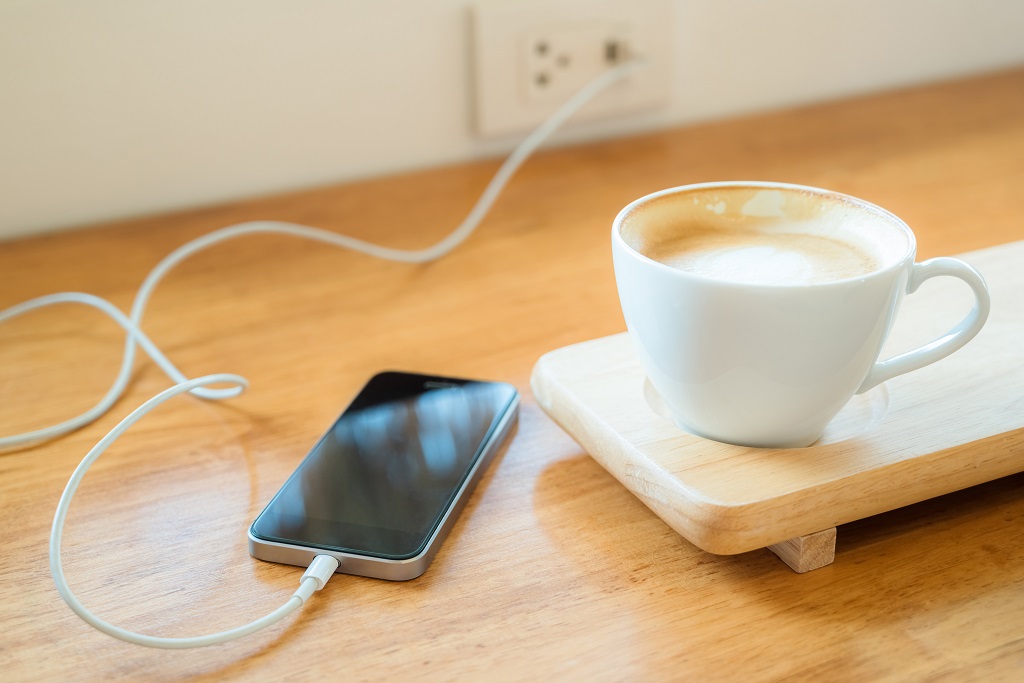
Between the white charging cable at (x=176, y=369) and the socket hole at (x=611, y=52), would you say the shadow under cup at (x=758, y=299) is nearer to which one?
the white charging cable at (x=176, y=369)

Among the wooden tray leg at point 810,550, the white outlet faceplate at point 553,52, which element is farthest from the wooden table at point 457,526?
the white outlet faceplate at point 553,52

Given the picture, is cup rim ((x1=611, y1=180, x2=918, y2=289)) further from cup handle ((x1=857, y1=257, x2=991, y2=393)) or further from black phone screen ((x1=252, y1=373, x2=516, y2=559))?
black phone screen ((x1=252, y1=373, x2=516, y2=559))

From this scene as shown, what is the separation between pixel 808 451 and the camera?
451 millimetres

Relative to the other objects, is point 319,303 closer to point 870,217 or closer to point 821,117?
point 870,217

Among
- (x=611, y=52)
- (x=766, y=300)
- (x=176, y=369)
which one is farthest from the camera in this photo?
(x=611, y=52)

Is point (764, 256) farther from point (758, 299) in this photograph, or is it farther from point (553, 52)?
point (553, 52)

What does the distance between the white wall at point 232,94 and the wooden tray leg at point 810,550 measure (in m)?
0.57

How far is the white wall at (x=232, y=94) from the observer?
760 mm

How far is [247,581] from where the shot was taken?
442 millimetres

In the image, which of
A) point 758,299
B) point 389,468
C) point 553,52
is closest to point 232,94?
point 553,52

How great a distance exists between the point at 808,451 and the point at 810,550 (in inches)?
1.8

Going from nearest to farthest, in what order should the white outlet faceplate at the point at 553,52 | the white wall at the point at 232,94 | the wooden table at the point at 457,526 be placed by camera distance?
1. the wooden table at the point at 457,526
2. the white wall at the point at 232,94
3. the white outlet faceplate at the point at 553,52

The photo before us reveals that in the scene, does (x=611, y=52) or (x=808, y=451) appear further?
(x=611, y=52)

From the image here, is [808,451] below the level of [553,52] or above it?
below
